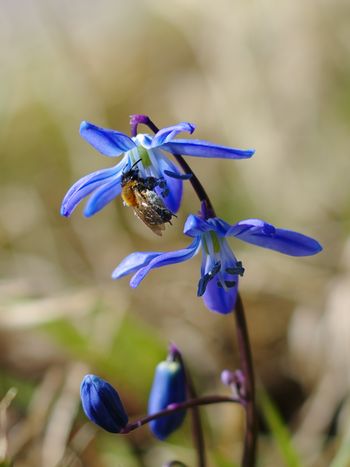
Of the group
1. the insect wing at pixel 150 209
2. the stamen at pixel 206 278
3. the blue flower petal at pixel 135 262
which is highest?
the insect wing at pixel 150 209

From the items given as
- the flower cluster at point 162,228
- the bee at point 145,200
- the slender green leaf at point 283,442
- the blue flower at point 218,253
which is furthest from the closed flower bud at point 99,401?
the slender green leaf at point 283,442

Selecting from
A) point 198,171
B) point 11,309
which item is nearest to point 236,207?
point 198,171

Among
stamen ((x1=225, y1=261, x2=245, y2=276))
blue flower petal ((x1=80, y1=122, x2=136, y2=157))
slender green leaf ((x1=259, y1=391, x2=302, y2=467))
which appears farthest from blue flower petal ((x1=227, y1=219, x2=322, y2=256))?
slender green leaf ((x1=259, y1=391, x2=302, y2=467))

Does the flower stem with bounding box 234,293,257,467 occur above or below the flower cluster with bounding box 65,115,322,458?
below

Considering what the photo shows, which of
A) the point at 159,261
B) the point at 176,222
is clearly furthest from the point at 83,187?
the point at 176,222

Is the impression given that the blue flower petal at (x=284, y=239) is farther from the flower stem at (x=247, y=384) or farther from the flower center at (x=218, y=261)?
the flower stem at (x=247, y=384)

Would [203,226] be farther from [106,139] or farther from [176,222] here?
[176,222]

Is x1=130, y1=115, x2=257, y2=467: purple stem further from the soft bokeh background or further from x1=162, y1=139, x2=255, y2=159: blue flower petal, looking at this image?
the soft bokeh background
